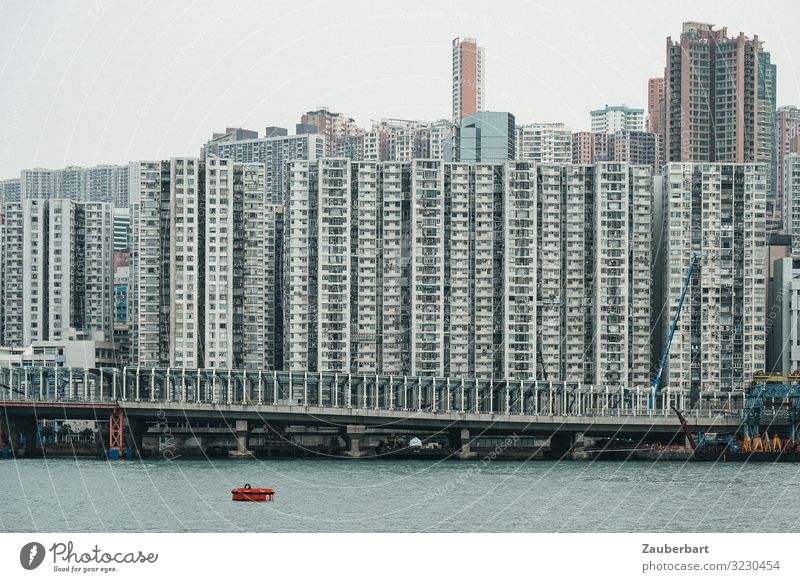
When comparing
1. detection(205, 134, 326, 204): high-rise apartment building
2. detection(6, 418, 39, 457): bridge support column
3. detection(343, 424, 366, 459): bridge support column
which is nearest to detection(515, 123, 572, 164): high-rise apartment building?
detection(205, 134, 326, 204): high-rise apartment building

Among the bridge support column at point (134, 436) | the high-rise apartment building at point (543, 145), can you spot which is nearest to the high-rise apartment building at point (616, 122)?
the high-rise apartment building at point (543, 145)

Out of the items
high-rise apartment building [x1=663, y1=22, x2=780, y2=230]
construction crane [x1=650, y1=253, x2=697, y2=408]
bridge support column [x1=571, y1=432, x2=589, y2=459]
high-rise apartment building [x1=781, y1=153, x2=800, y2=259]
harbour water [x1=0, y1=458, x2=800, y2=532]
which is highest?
high-rise apartment building [x1=663, y1=22, x2=780, y2=230]

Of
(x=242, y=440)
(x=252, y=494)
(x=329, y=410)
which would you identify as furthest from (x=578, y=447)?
(x=252, y=494)

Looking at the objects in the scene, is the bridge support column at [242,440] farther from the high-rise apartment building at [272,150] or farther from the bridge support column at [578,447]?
the high-rise apartment building at [272,150]

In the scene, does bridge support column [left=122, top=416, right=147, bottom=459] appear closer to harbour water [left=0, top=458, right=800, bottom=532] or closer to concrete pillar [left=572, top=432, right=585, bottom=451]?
harbour water [left=0, top=458, right=800, bottom=532]

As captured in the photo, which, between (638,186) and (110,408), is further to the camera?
(638,186)
